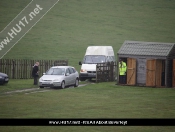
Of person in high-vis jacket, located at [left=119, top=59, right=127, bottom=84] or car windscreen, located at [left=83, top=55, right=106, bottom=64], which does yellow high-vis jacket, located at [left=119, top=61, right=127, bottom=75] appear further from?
car windscreen, located at [left=83, top=55, right=106, bottom=64]

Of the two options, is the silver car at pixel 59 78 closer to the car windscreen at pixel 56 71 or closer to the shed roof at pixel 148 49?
the car windscreen at pixel 56 71

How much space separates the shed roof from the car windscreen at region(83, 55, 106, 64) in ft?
13.4

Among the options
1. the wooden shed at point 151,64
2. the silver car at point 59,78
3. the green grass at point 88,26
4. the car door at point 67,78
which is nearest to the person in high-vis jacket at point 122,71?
the wooden shed at point 151,64

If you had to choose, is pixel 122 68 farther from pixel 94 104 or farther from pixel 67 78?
pixel 94 104

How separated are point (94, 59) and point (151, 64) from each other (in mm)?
6813

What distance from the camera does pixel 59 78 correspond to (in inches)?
1282

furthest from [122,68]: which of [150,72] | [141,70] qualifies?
[150,72]

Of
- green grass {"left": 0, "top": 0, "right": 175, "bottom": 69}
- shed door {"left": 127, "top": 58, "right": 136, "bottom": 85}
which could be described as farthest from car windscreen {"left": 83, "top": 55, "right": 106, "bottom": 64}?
green grass {"left": 0, "top": 0, "right": 175, "bottom": 69}

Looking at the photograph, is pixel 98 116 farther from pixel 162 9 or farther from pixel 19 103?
pixel 162 9

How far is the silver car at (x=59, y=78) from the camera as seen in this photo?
3241 cm

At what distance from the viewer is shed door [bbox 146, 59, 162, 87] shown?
3441cm

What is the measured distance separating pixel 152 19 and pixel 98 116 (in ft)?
186

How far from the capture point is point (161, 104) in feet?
85.7

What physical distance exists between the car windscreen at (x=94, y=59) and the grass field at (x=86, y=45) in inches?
142
